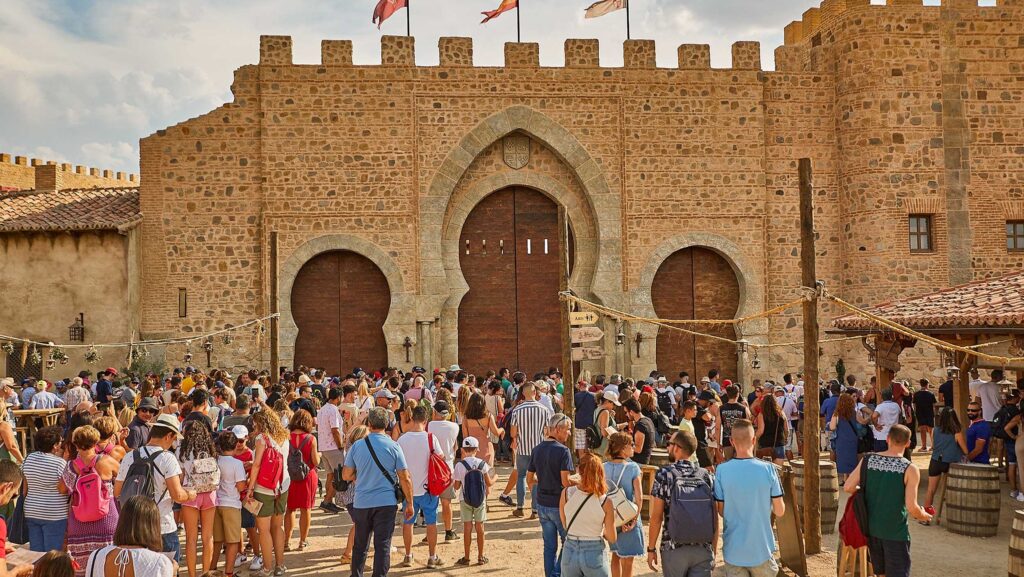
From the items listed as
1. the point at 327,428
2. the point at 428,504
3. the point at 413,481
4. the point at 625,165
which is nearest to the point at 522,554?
the point at 428,504

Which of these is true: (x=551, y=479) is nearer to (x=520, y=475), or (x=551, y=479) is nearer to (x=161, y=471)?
(x=161, y=471)

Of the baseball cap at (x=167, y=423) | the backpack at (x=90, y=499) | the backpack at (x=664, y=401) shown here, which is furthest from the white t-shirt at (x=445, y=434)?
the backpack at (x=664, y=401)

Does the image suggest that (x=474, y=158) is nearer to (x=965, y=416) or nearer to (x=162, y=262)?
(x=162, y=262)

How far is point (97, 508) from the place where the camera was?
755 cm

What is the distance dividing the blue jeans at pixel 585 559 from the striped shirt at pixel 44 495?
14.1ft

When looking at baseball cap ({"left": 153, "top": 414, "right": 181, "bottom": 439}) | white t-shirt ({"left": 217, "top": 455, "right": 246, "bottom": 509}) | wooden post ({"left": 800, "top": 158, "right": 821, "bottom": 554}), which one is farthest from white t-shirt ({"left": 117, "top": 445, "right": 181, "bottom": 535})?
wooden post ({"left": 800, "top": 158, "right": 821, "bottom": 554})

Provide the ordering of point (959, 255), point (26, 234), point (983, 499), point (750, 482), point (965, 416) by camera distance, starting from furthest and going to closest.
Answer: point (959, 255) < point (26, 234) < point (965, 416) < point (983, 499) < point (750, 482)

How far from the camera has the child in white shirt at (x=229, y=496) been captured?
29.5 feet

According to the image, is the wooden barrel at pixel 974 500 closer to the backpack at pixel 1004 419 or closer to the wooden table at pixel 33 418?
the backpack at pixel 1004 419

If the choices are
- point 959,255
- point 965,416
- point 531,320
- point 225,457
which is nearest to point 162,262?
point 531,320

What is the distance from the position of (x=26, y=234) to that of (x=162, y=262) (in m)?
2.99

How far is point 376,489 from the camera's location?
870cm

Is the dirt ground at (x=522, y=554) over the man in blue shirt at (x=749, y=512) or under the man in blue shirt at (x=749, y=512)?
under

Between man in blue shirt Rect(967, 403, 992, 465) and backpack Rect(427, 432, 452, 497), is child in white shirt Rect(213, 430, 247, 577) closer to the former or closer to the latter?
backpack Rect(427, 432, 452, 497)
